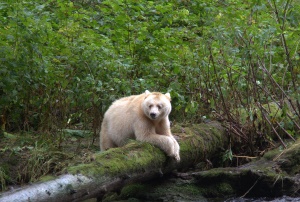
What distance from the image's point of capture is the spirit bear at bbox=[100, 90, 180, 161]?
673cm

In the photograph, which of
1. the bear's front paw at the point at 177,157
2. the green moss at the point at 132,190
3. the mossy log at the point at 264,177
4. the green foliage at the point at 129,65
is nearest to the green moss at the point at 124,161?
the bear's front paw at the point at 177,157

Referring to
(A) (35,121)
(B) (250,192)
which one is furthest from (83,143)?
(B) (250,192)

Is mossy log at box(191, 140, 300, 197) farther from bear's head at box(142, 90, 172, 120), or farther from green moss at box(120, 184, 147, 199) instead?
bear's head at box(142, 90, 172, 120)

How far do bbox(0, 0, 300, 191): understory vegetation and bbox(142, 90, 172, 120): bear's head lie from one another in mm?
833

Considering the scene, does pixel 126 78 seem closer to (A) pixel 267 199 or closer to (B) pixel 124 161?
(B) pixel 124 161

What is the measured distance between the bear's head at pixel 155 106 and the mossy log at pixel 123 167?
18.6 inches

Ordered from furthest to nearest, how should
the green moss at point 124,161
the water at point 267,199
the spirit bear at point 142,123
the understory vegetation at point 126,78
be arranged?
the understory vegetation at point 126,78 < the spirit bear at point 142,123 < the water at point 267,199 < the green moss at point 124,161

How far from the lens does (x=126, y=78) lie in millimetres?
8719

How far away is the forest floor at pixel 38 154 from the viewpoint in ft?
21.9

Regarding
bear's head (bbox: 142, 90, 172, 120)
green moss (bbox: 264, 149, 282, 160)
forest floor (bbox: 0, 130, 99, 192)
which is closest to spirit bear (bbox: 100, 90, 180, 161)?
bear's head (bbox: 142, 90, 172, 120)

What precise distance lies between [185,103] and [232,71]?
954mm

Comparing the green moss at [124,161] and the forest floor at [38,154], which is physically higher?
the green moss at [124,161]

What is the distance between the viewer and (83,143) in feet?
27.0

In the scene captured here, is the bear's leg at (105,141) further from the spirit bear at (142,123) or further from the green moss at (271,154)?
the green moss at (271,154)
